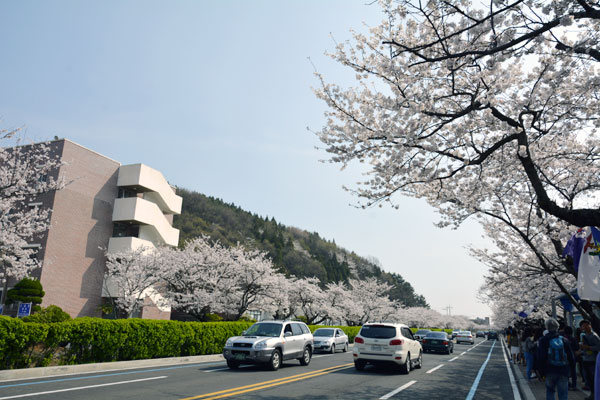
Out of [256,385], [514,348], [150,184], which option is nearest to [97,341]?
[256,385]

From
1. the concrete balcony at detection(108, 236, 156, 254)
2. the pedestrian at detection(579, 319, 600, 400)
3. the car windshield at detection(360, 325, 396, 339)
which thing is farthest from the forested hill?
the pedestrian at detection(579, 319, 600, 400)

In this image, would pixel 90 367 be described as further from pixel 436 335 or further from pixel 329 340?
pixel 436 335

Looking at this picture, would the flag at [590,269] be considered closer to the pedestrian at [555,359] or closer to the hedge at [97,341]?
the pedestrian at [555,359]

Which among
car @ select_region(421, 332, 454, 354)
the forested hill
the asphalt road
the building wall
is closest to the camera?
the asphalt road

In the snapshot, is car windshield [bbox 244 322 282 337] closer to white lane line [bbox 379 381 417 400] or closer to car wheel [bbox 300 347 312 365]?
car wheel [bbox 300 347 312 365]

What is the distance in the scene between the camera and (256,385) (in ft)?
33.1

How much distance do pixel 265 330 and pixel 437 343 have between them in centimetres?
1734

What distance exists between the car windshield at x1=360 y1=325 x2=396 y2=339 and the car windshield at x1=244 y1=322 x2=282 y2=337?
3.06m

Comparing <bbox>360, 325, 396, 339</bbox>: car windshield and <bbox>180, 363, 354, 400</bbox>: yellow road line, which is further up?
<bbox>360, 325, 396, 339</bbox>: car windshield

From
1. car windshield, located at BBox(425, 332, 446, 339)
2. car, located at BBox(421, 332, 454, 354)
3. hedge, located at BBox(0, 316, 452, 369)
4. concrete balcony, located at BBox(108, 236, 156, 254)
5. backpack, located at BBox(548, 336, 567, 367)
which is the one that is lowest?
car, located at BBox(421, 332, 454, 354)

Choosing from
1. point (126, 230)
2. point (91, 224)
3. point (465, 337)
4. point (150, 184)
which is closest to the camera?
point (91, 224)

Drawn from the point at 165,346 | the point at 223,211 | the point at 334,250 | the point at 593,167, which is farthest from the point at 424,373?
the point at 334,250

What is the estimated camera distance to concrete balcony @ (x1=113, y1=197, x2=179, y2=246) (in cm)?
3475

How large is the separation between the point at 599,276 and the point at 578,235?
93.5 inches
